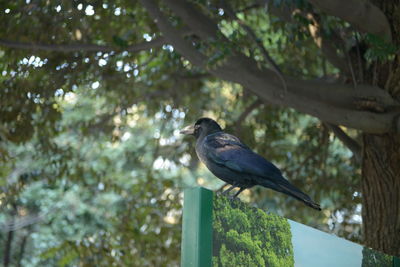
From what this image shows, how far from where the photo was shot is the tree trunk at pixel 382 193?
24.8ft

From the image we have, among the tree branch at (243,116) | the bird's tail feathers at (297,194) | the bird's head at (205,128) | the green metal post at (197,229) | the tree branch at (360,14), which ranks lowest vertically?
the green metal post at (197,229)

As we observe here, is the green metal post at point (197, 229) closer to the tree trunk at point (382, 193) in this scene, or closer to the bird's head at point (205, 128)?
the bird's head at point (205, 128)

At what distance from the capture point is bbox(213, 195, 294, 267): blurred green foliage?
14.2 feet

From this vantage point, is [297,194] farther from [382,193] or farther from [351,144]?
[351,144]

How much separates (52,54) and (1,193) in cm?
228

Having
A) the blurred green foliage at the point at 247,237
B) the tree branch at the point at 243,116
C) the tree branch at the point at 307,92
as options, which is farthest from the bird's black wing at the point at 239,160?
the tree branch at the point at 243,116

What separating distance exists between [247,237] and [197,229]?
466mm

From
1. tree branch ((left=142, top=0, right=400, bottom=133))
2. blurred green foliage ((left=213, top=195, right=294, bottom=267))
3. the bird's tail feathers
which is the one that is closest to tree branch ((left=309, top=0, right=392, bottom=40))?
tree branch ((left=142, top=0, right=400, bottom=133))

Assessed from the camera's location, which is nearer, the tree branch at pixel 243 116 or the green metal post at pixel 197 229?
the green metal post at pixel 197 229

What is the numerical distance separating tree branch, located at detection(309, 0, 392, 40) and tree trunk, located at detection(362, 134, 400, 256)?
1171 mm

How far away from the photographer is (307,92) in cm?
746

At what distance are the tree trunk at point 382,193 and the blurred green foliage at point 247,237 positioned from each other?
302 cm

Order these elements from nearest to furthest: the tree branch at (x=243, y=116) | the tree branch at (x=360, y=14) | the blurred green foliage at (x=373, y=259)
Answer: the blurred green foliage at (x=373, y=259) < the tree branch at (x=360, y=14) < the tree branch at (x=243, y=116)

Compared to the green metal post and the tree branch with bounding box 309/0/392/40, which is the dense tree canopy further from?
the green metal post
